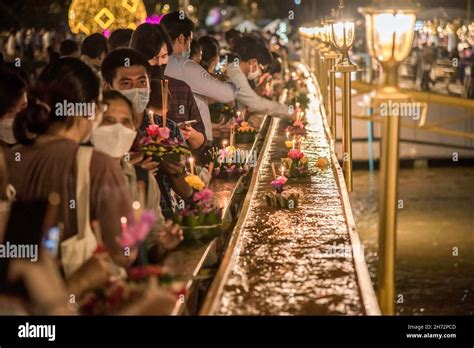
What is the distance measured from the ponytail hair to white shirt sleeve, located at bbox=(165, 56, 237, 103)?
3368 mm

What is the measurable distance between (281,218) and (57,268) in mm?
2900

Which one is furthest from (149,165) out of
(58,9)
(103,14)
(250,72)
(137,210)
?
(58,9)

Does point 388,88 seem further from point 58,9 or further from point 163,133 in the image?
point 58,9

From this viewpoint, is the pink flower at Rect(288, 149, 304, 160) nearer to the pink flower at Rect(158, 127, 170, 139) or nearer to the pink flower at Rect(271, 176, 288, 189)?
the pink flower at Rect(271, 176, 288, 189)

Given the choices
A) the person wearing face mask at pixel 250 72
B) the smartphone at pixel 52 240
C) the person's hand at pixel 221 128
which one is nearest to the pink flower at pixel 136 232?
the smartphone at pixel 52 240

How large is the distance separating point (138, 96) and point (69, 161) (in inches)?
67.6

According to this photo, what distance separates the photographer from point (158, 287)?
513 centimetres

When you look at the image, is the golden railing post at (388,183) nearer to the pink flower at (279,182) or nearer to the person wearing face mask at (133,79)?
the person wearing face mask at (133,79)

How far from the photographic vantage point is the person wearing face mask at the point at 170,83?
792 cm

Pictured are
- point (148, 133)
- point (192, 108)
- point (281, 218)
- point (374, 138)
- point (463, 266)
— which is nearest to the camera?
point (148, 133)

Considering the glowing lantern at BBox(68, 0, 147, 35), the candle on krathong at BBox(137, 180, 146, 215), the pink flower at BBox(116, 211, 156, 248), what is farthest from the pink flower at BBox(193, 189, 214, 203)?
the glowing lantern at BBox(68, 0, 147, 35)

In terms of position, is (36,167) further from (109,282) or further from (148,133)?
(148,133)

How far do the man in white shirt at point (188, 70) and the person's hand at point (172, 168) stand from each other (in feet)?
5.88
